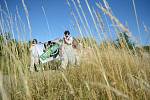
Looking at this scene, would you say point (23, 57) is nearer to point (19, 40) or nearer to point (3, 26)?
point (19, 40)

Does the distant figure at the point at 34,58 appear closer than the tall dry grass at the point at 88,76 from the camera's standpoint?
No

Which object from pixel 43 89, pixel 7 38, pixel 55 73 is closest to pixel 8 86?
pixel 43 89

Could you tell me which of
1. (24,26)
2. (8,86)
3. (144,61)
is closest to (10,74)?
(8,86)

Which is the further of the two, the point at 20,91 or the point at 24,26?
the point at 24,26

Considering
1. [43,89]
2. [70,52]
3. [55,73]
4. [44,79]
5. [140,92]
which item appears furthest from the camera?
[70,52]

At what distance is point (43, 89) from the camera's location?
2059 millimetres

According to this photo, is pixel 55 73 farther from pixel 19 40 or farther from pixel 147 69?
pixel 147 69

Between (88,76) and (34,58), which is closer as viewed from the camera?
(88,76)

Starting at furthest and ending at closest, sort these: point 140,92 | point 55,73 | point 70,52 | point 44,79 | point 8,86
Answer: point 70,52, point 55,73, point 44,79, point 8,86, point 140,92

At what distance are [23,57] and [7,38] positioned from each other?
24 cm

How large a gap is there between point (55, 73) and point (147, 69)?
4.41 ft

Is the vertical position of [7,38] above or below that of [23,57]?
above

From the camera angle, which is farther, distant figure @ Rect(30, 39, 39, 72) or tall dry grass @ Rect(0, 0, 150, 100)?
distant figure @ Rect(30, 39, 39, 72)

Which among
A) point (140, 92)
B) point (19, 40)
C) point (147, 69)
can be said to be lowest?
point (140, 92)
